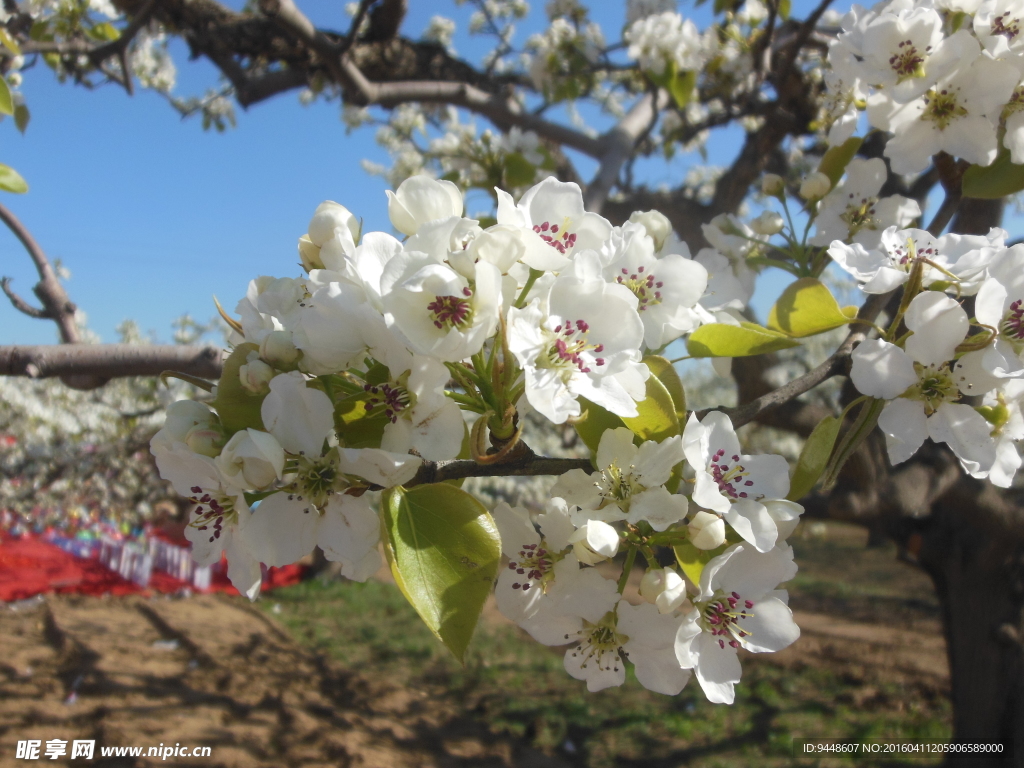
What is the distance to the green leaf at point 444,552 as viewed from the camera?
2.45ft

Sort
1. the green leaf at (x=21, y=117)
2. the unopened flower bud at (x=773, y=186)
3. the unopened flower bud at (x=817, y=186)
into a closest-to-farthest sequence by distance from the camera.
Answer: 1. the unopened flower bud at (x=817, y=186)
2. the unopened flower bud at (x=773, y=186)
3. the green leaf at (x=21, y=117)

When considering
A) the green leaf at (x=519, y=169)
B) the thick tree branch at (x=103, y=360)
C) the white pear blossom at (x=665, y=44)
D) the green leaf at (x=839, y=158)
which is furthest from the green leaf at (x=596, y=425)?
the white pear blossom at (x=665, y=44)

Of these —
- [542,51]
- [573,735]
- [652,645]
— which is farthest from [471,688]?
[652,645]

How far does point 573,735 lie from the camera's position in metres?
5.40

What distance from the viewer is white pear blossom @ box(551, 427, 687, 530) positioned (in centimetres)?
81

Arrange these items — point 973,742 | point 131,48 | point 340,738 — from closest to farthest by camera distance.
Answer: point 973,742 < point 131,48 < point 340,738

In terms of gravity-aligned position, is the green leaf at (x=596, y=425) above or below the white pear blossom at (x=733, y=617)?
above

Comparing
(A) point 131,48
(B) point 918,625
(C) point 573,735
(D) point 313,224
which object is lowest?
(C) point 573,735

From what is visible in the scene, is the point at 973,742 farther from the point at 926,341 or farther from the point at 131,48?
the point at 131,48

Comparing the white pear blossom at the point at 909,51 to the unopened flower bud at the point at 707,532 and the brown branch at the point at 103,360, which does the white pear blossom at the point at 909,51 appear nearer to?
the unopened flower bud at the point at 707,532

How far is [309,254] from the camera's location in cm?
89

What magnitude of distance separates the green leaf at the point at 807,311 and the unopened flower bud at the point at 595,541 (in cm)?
47

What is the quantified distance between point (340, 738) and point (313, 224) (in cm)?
541

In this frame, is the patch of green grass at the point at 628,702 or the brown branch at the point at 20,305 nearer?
the brown branch at the point at 20,305
